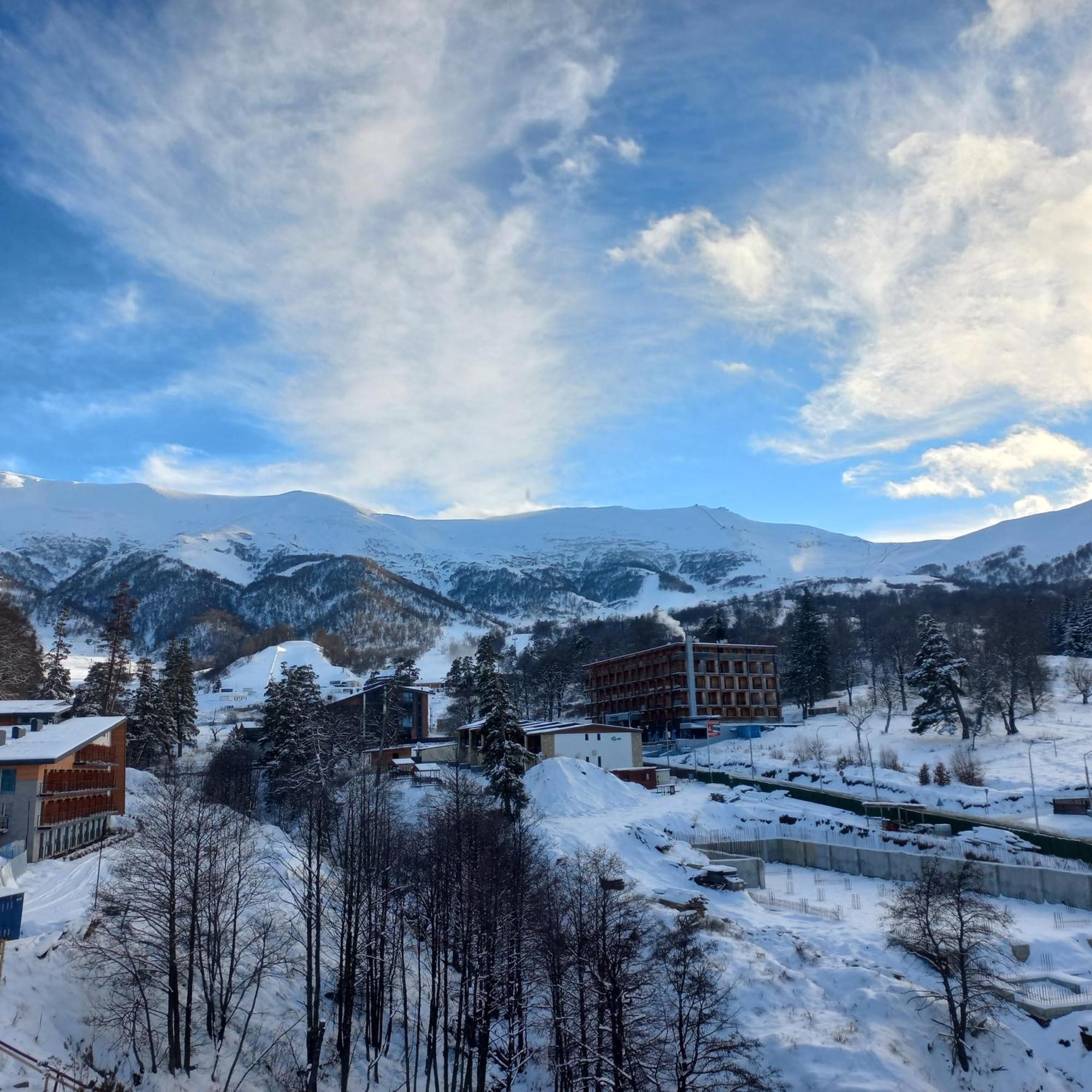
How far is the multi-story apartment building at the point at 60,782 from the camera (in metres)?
41.7

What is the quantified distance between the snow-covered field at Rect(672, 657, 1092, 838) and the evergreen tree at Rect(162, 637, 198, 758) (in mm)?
49778

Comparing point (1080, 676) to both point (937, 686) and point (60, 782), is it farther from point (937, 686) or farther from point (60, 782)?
point (60, 782)

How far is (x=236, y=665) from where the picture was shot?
590ft

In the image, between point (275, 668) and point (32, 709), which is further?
point (275, 668)

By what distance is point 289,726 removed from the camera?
67500 millimetres

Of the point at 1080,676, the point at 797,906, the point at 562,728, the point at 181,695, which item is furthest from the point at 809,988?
the point at 181,695

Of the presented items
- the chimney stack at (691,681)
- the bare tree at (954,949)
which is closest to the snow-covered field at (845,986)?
the bare tree at (954,949)

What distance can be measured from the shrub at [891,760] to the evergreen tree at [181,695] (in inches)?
2575

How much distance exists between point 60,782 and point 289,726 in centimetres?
2352

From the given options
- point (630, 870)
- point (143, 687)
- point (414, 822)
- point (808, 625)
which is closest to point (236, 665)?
point (143, 687)

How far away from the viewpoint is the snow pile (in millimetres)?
155500

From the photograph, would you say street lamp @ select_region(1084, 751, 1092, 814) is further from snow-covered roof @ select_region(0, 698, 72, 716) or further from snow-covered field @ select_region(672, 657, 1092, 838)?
snow-covered roof @ select_region(0, 698, 72, 716)

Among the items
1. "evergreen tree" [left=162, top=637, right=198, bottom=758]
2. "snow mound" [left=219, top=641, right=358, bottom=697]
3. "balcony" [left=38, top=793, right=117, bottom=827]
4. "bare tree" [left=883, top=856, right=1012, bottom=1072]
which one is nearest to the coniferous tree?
"evergreen tree" [left=162, top=637, right=198, bottom=758]

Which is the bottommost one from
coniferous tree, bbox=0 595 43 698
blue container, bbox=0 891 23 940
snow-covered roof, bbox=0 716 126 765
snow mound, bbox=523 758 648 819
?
snow mound, bbox=523 758 648 819
